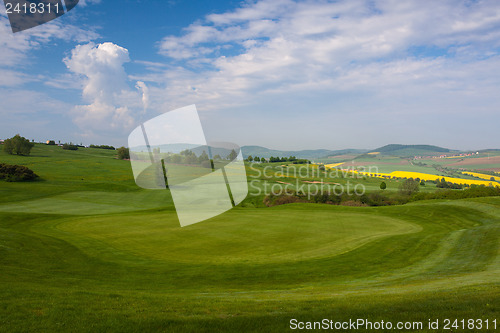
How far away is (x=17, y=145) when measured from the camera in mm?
97688

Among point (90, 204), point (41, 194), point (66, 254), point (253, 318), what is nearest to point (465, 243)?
point (253, 318)

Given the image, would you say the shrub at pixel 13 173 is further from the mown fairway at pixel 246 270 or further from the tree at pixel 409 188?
the tree at pixel 409 188

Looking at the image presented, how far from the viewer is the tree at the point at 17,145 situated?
3812 inches

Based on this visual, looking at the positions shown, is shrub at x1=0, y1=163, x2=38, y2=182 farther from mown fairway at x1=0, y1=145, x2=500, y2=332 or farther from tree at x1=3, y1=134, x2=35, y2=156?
tree at x1=3, y1=134, x2=35, y2=156

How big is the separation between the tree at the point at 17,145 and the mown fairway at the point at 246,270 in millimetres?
83291

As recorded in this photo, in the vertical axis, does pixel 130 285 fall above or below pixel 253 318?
below

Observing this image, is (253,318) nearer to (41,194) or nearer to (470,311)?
(470,311)

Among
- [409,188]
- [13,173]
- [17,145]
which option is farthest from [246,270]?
[17,145]

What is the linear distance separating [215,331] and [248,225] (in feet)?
72.2

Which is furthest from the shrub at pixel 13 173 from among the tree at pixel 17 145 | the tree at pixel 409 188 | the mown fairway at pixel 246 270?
the tree at pixel 409 188

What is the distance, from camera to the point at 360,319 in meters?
7.75

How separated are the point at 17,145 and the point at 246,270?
114942 millimetres

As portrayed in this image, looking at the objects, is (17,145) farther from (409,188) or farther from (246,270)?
(409,188)

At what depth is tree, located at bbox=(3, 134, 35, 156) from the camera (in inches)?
3812
